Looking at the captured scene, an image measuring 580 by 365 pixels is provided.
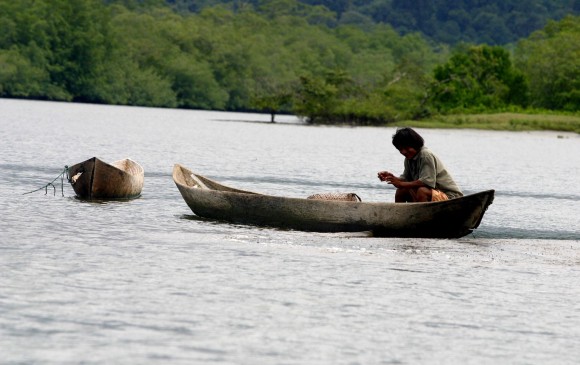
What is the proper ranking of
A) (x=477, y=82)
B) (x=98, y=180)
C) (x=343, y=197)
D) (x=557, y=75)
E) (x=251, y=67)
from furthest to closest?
(x=251, y=67) → (x=557, y=75) → (x=477, y=82) → (x=98, y=180) → (x=343, y=197)

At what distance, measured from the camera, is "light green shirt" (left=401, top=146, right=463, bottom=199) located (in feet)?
55.2

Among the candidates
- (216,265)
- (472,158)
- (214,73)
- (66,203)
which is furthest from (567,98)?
(216,265)

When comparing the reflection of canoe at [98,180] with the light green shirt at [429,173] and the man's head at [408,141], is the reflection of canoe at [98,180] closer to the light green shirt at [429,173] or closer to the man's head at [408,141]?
the light green shirt at [429,173]

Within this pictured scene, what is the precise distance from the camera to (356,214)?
17.2 m

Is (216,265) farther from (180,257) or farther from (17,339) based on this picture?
(17,339)

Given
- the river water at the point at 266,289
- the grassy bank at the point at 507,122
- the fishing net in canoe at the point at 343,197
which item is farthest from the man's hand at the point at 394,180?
the grassy bank at the point at 507,122

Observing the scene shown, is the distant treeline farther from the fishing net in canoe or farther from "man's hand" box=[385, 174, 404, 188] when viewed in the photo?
"man's hand" box=[385, 174, 404, 188]

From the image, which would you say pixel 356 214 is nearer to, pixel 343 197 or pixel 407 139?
pixel 343 197

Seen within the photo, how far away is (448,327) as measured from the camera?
36.6 feet

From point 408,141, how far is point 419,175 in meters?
0.62

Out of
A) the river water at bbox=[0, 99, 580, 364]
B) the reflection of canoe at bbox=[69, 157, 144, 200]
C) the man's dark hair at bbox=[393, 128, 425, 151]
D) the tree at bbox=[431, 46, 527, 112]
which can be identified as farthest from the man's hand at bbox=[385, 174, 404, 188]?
the tree at bbox=[431, 46, 527, 112]

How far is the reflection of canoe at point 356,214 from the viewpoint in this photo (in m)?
16.8

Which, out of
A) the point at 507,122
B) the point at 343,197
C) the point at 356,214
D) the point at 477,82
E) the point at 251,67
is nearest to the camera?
the point at 356,214

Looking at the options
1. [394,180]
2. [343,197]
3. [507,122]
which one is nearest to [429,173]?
[394,180]
